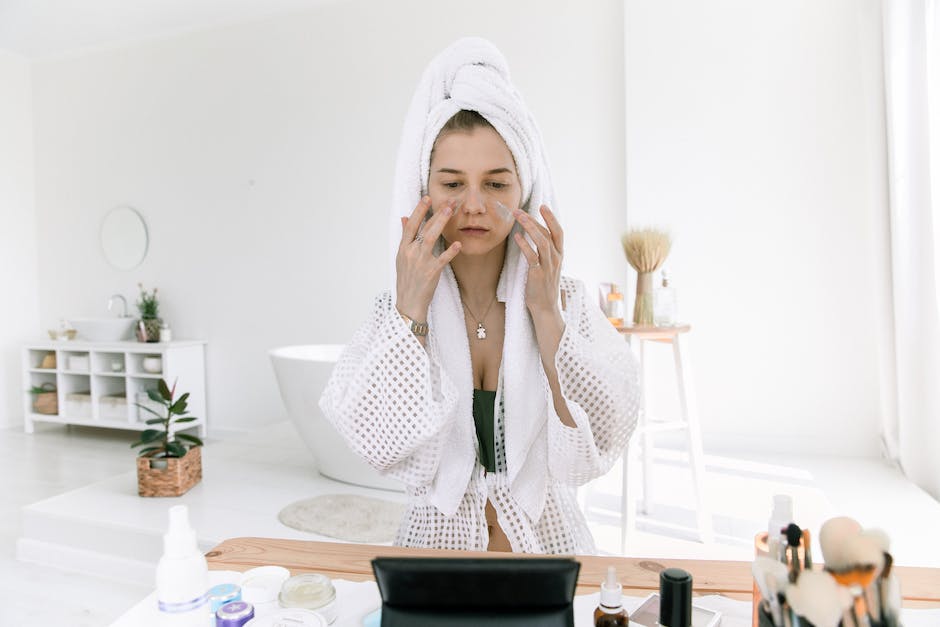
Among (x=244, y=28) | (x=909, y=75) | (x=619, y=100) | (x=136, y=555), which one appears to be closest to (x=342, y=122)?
(x=244, y=28)

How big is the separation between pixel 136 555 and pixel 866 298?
3.52 meters

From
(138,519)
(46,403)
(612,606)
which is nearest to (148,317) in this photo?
(46,403)

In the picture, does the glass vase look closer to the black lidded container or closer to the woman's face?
the woman's face

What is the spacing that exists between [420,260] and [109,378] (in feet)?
14.0

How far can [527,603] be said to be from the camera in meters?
0.44

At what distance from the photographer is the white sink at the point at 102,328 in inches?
161

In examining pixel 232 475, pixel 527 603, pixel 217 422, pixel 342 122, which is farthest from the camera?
pixel 217 422

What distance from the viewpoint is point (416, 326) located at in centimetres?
93

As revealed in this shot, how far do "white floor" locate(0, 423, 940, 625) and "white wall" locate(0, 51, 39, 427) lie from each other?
172 centimetres

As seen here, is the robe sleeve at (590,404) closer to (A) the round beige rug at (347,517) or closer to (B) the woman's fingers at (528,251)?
(B) the woman's fingers at (528,251)

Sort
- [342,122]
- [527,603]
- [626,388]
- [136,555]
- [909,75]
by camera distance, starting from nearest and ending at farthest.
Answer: [527,603] < [626,388] < [136,555] < [909,75] < [342,122]

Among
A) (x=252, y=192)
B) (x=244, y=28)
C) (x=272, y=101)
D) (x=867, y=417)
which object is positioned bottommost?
(x=867, y=417)

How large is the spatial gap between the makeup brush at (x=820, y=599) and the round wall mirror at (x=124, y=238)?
490cm

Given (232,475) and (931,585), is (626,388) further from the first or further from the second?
(232,475)
